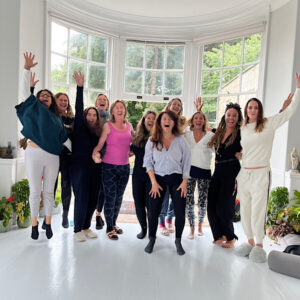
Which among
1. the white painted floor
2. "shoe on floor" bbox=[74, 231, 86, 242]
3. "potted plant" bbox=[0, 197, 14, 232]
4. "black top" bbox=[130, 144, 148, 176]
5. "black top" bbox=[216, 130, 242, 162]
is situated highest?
"black top" bbox=[216, 130, 242, 162]

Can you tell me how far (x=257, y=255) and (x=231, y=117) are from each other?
140 centimetres

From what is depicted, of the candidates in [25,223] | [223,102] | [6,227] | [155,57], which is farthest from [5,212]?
[223,102]

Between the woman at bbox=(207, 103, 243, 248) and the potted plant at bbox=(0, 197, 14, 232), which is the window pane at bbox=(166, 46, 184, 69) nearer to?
the woman at bbox=(207, 103, 243, 248)

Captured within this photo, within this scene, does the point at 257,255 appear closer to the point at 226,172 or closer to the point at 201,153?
the point at 226,172

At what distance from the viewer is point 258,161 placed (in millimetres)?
2744

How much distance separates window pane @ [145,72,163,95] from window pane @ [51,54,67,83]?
4.63 feet

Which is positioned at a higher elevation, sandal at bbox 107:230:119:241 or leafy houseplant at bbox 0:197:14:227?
leafy houseplant at bbox 0:197:14:227

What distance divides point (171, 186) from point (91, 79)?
2763 mm

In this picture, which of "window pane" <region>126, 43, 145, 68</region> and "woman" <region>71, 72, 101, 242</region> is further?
"window pane" <region>126, 43, 145, 68</region>

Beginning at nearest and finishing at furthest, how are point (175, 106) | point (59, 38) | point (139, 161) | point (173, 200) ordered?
point (173, 200), point (139, 161), point (175, 106), point (59, 38)

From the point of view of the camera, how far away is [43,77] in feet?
13.2

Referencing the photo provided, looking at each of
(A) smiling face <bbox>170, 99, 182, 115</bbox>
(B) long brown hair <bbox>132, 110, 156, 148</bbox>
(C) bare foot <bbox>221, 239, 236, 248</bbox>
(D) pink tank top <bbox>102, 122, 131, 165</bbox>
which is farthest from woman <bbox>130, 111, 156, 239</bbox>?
(C) bare foot <bbox>221, 239, 236, 248</bbox>

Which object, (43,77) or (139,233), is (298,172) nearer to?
(139,233)

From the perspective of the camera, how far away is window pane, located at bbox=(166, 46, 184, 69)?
16.4 ft
